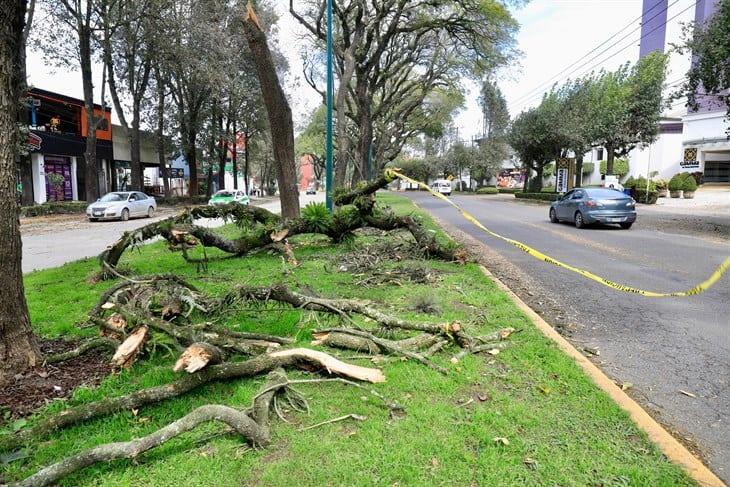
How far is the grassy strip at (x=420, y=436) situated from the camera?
8.90ft

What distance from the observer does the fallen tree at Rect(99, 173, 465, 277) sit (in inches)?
333

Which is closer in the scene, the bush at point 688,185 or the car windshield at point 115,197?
the car windshield at point 115,197

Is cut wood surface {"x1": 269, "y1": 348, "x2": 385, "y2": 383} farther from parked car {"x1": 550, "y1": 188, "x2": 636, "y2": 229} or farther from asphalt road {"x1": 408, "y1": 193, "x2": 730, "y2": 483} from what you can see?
parked car {"x1": 550, "y1": 188, "x2": 636, "y2": 229}

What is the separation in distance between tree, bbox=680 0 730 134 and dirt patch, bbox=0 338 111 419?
55.7 feet

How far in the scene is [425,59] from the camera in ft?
103

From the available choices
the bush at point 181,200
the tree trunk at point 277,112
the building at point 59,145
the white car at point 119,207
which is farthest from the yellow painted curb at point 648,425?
the bush at point 181,200

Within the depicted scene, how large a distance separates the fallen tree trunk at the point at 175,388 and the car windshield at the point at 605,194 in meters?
14.9

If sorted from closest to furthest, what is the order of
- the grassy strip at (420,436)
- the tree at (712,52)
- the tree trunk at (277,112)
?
the grassy strip at (420,436) → the tree trunk at (277,112) → the tree at (712,52)

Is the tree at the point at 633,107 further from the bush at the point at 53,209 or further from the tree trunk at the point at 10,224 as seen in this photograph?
the tree trunk at the point at 10,224

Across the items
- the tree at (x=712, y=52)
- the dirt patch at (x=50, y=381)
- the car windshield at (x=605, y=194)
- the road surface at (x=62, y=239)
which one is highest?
the tree at (x=712, y=52)

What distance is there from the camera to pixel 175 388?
3.45 m

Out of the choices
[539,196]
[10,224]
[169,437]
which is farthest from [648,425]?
[539,196]

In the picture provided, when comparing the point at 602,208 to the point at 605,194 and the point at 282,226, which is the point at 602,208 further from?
the point at 282,226

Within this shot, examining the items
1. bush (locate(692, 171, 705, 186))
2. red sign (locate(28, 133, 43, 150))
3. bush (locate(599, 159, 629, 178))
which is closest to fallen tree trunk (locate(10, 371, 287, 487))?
red sign (locate(28, 133, 43, 150))
